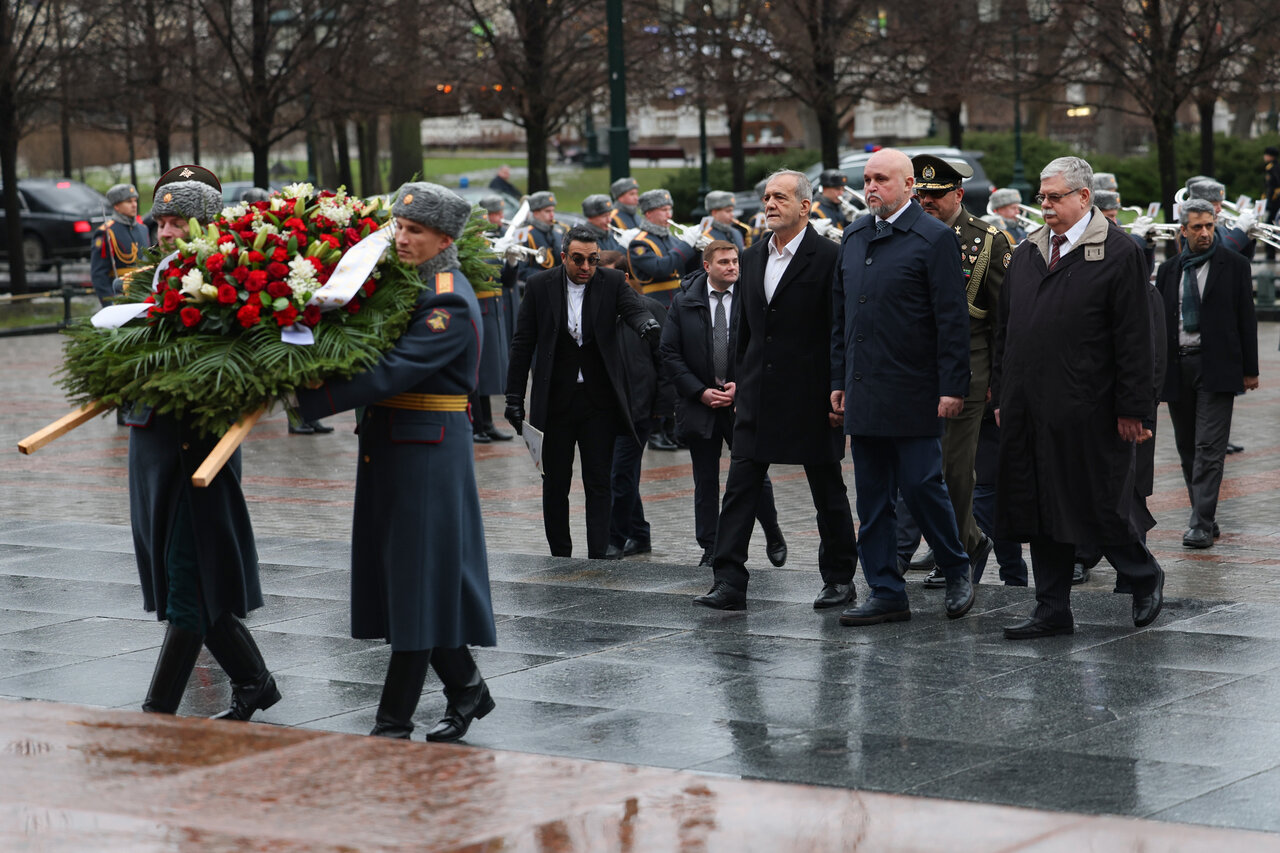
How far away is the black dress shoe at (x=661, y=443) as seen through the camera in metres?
14.3

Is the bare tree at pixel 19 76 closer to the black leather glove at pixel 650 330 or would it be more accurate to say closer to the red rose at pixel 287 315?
the black leather glove at pixel 650 330

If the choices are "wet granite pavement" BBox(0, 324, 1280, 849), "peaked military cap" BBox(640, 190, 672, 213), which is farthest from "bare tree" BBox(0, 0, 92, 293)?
"wet granite pavement" BBox(0, 324, 1280, 849)

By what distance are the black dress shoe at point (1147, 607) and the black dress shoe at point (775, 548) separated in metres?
2.51

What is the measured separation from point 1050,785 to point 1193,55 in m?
21.1

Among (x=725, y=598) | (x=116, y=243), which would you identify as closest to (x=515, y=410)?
(x=725, y=598)

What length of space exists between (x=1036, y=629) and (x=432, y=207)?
3.01 m

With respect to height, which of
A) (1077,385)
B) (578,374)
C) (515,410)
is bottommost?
(515,410)

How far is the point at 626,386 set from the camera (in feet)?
31.6

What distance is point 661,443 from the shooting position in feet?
47.2

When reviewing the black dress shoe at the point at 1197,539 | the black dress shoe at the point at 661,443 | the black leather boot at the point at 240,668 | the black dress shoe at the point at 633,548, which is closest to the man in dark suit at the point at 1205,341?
the black dress shoe at the point at 1197,539

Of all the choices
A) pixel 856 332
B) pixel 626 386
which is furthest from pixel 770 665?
pixel 626 386

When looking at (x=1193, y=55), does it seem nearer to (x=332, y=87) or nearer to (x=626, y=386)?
(x=332, y=87)

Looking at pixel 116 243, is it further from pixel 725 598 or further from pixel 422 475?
pixel 422 475

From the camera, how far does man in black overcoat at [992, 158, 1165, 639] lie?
6.78 meters
